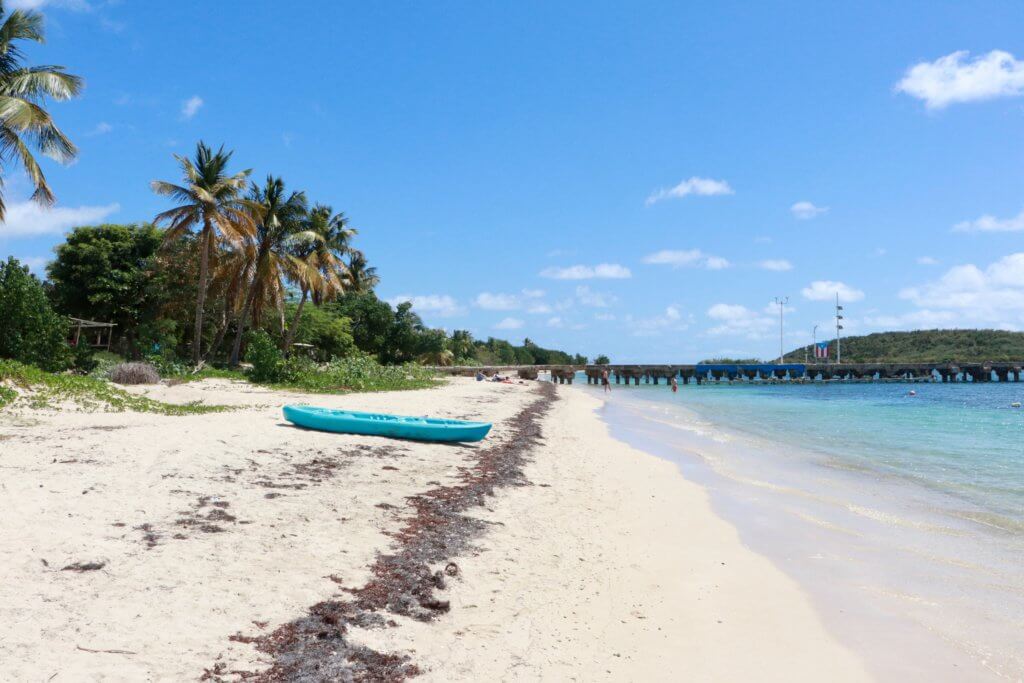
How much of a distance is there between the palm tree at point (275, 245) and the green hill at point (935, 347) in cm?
11692

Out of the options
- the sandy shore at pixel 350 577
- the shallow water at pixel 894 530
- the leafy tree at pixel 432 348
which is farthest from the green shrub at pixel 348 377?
the leafy tree at pixel 432 348

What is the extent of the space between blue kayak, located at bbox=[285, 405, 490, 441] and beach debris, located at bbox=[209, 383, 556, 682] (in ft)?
12.1

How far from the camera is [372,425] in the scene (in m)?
11.5

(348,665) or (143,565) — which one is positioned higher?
(143,565)

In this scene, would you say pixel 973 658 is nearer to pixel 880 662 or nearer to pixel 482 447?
pixel 880 662

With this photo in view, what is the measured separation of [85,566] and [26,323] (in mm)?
16543

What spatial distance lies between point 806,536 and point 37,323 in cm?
1948

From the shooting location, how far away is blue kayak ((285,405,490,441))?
11469mm

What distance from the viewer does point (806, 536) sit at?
7.66 meters

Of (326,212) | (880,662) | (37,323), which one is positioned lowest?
(880,662)

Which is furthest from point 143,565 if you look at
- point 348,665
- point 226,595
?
point 348,665

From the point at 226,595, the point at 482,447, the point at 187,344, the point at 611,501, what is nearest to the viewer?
the point at 226,595

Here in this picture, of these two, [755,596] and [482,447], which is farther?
[482,447]

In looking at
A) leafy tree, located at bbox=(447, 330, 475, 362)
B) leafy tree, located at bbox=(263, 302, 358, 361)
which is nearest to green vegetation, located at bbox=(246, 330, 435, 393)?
leafy tree, located at bbox=(263, 302, 358, 361)
